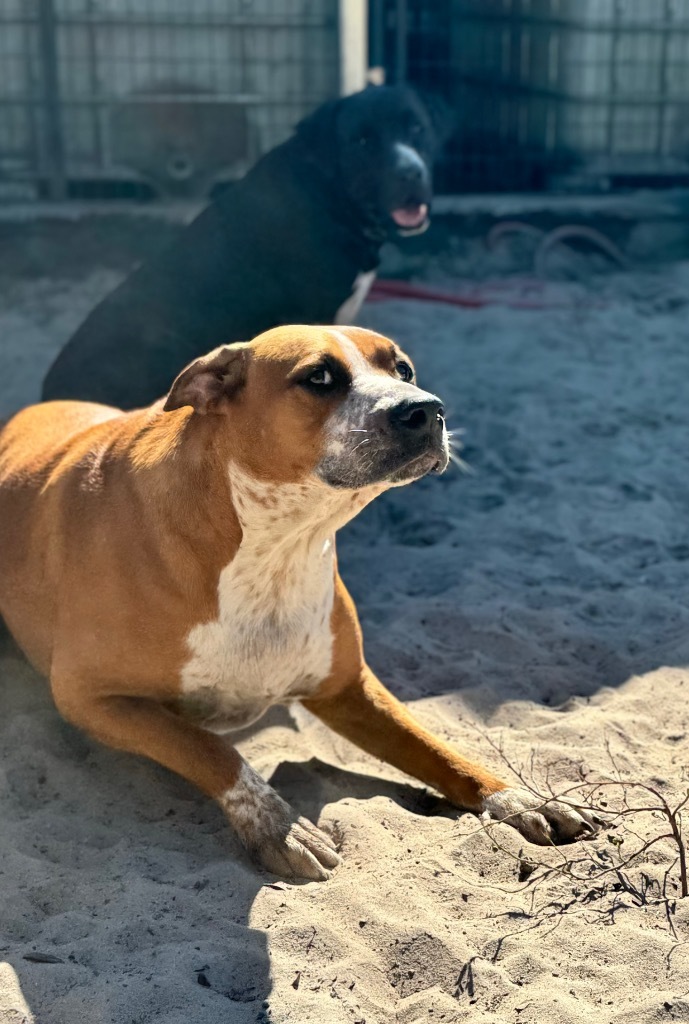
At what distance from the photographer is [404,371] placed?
10.3 ft

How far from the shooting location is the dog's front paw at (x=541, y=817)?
3.12 meters

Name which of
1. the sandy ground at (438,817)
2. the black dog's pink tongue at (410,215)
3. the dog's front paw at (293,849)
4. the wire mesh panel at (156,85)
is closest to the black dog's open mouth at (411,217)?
the black dog's pink tongue at (410,215)

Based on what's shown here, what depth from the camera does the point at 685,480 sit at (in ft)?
17.8

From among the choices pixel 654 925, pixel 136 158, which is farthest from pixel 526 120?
pixel 654 925

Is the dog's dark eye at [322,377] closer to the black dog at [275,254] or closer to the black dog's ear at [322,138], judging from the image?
the black dog at [275,254]

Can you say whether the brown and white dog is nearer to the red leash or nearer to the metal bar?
the red leash

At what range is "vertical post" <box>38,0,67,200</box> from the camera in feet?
27.0

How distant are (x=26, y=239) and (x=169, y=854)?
246 inches

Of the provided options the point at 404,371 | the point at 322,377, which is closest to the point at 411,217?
the point at 404,371

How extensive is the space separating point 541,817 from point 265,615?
2.80 feet

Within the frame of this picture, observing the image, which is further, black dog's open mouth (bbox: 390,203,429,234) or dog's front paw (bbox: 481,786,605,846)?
black dog's open mouth (bbox: 390,203,429,234)

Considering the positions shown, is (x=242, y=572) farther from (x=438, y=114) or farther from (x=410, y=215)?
(x=438, y=114)

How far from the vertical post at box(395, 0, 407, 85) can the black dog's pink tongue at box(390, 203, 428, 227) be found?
3.34 m

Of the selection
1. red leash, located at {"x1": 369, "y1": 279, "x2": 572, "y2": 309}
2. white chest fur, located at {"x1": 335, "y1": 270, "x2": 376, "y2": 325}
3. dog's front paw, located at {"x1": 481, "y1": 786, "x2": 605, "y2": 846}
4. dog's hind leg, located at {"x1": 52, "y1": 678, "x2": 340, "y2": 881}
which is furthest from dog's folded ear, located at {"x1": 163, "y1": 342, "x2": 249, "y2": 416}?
red leash, located at {"x1": 369, "y1": 279, "x2": 572, "y2": 309}
